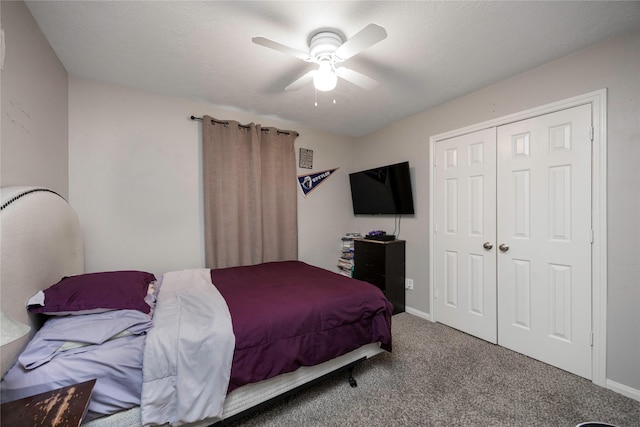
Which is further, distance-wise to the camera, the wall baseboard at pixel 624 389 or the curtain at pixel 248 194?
the curtain at pixel 248 194

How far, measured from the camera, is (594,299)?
6.11ft

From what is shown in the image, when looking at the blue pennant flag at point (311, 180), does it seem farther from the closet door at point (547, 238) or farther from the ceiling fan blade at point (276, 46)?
the closet door at point (547, 238)

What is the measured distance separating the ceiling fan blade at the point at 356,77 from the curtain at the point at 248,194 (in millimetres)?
1504

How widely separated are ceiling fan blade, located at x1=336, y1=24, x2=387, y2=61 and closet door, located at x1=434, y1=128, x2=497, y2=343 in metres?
1.69

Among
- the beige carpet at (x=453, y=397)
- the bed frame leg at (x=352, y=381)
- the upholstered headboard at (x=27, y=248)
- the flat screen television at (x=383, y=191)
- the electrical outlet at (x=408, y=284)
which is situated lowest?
the beige carpet at (x=453, y=397)

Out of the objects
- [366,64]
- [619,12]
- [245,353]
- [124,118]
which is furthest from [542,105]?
[124,118]

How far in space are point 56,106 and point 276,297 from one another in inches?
88.9

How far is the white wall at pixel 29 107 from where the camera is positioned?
52.8 inches

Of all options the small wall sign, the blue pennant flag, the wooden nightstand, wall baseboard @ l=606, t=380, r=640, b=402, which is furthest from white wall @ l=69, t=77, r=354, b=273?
wall baseboard @ l=606, t=380, r=640, b=402

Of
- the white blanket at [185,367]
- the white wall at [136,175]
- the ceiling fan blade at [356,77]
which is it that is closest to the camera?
the white blanket at [185,367]

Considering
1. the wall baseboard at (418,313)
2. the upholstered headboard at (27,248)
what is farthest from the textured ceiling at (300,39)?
the wall baseboard at (418,313)

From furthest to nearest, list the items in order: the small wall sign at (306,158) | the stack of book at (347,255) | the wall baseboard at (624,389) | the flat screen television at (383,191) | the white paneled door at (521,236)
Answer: the stack of book at (347,255) < the small wall sign at (306,158) < the flat screen television at (383,191) < the white paneled door at (521,236) < the wall baseboard at (624,389)

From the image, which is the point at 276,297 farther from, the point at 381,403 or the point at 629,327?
the point at 629,327

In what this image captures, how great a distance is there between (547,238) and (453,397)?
1488 mm
